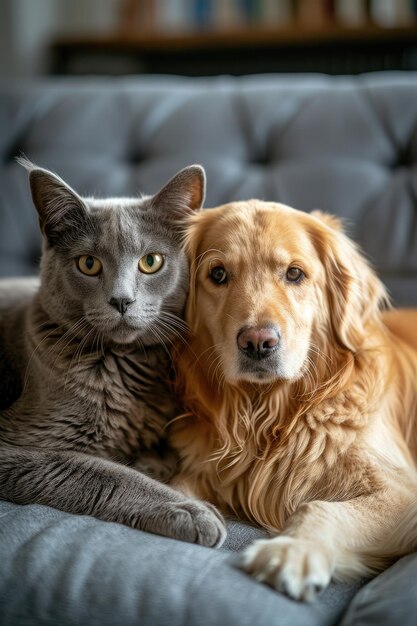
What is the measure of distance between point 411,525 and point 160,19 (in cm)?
327

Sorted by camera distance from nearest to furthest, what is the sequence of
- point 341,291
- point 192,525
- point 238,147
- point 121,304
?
1. point 192,525
2. point 121,304
3. point 341,291
4. point 238,147

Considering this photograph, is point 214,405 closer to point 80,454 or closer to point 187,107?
point 80,454

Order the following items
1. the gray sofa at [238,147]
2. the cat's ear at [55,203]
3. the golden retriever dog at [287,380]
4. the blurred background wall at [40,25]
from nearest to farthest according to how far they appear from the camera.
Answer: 1. the golden retriever dog at [287,380]
2. the cat's ear at [55,203]
3. the gray sofa at [238,147]
4. the blurred background wall at [40,25]

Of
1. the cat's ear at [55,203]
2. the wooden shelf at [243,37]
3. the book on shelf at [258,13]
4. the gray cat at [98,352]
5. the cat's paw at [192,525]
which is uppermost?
the book on shelf at [258,13]

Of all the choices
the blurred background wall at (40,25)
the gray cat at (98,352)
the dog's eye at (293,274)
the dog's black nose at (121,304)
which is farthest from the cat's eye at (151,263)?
the blurred background wall at (40,25)

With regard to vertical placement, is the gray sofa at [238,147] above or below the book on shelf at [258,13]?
below

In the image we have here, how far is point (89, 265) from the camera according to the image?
1.55 meters

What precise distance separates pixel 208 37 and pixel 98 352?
2569 millimetres

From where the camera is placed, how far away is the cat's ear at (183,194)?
1.58 metres

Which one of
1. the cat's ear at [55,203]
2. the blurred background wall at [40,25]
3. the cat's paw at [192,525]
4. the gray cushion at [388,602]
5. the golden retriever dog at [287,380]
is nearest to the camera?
the gray cushion at [388,602]

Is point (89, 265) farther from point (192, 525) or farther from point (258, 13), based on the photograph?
point (258, 13)

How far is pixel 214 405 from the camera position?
1590 millimetres

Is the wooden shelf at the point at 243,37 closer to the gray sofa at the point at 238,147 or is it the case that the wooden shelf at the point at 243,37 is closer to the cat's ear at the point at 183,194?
the gray sofa at the point at 238,147

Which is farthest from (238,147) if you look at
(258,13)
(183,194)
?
(258,13)
